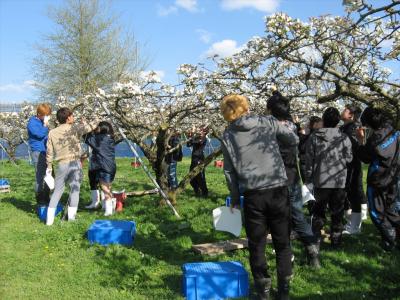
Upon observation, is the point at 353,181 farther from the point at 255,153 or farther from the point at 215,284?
the point at 215,284

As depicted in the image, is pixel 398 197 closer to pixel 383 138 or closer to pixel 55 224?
pixel 383 138

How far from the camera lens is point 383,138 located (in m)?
4.82

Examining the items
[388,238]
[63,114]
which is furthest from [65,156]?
[388,238]

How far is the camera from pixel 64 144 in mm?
6906

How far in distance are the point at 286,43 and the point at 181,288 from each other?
2915mm

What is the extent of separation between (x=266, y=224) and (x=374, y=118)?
216 cm

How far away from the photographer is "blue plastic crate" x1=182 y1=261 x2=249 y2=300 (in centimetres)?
377

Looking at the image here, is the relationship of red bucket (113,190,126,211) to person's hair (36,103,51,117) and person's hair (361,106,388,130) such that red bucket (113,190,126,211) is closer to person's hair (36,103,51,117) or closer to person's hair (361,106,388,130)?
person's hair (36,103,51,117)

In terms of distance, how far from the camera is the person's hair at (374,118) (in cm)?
479

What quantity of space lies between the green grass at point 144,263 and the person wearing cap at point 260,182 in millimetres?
563

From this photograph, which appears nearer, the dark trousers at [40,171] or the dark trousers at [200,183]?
the dark trousers at [40,171]

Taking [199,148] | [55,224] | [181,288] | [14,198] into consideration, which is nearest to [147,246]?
[181,288]

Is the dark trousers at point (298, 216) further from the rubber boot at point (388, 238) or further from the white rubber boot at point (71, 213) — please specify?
the white rubber boot at point (71, 213)

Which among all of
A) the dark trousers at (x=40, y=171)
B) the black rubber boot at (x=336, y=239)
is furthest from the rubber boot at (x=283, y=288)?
the dark trousers at (x=40, y=171)
